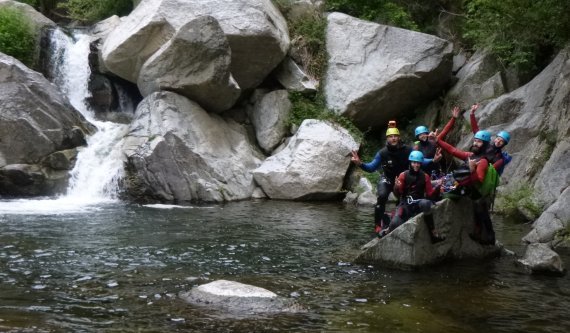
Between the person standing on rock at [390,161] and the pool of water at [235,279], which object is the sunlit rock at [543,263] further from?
the person standing on rock at [390,161]

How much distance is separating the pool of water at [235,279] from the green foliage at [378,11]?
1231 centimetres

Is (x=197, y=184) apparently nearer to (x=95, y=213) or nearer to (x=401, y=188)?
(x=95, y=213)

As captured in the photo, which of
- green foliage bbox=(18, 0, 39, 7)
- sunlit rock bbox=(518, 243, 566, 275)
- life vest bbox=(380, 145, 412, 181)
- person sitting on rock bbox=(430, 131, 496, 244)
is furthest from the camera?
green foliage bbox=(18, 0, 39, 7)

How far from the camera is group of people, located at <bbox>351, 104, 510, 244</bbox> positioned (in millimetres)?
10766

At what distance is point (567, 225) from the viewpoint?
500 inches

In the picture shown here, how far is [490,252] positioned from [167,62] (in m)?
12.9

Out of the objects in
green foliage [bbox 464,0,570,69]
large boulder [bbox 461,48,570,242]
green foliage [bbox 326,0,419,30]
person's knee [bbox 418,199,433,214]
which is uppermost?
green foliage [bbox 326,0,419,30]

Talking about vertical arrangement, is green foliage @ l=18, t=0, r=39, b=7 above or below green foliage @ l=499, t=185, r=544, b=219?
above

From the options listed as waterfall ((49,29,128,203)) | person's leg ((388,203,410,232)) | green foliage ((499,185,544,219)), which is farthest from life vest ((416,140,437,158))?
waterfall ((49,29,128,203))

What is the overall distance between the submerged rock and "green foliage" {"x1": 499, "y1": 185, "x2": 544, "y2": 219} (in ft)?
32.1

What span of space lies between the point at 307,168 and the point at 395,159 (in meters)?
8.09

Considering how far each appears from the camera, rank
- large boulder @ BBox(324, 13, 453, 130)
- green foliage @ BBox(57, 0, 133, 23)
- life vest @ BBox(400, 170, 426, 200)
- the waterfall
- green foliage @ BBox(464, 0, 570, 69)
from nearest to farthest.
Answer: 1. life vest @ BBox(400, 170, 426, 200)
2. green foliage @ BBox(464, 0, 570, 69)
3. the waterfall
4. large boulder @ BBox(324, 13, 453, 130)
5. green foliage @ BBox(57, 0, 133, 23)

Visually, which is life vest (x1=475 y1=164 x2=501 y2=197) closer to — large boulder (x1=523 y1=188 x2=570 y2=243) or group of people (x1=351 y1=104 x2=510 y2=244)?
group of people (x1=351 y1=104 x2=510 y2=244)

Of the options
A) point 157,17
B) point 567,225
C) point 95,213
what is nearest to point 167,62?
point 157,17
